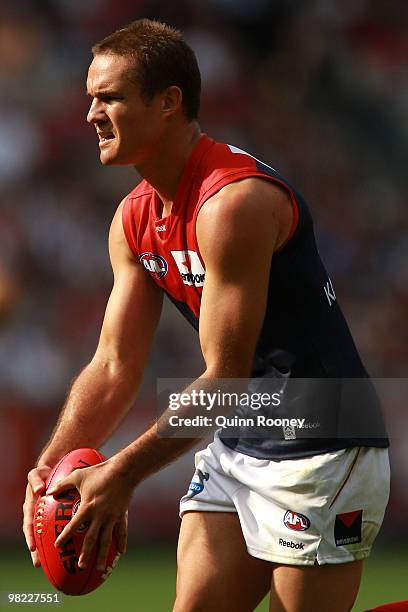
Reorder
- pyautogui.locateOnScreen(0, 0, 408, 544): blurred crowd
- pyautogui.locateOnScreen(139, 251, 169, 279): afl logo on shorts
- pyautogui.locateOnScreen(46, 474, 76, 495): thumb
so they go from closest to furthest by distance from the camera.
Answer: pyautogui.locateOnScreen(46, 474, 76, 495): thumb
pyautogui.locateOnScreen(139, 251, 169, 279): afl logo on shorts
pyautogui.locateOnScreen(0, 0, 408, 544): blurred crowd


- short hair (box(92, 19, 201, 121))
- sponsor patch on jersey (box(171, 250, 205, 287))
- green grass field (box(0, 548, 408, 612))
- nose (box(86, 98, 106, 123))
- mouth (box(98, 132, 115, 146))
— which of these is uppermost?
short hair (box(92, 19, 201, 121))

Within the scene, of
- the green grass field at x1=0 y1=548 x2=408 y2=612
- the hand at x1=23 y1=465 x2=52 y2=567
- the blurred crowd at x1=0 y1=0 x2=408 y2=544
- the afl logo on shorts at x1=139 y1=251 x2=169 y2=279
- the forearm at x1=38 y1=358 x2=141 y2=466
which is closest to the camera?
the hand at x1=23 y1=465 x2=52 y2=567

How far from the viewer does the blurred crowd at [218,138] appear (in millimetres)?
7777

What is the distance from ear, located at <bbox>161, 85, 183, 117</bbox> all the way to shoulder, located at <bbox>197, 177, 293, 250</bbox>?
0.40m

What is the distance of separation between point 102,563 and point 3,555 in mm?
3904

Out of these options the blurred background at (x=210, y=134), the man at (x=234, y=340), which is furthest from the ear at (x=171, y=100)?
the blurred background at (x=210, y=134)

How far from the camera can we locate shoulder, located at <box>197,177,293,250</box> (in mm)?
3016

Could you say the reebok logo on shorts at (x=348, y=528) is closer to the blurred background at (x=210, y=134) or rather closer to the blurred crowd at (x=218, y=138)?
the blurred background at (x=210, y=134)

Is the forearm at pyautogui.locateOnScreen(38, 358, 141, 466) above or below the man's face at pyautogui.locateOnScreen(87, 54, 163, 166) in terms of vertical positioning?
below

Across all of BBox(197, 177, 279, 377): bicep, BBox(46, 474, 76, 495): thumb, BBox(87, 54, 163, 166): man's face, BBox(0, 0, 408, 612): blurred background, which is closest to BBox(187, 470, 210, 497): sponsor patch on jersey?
BBox(46, 474, 76, 495): thumb

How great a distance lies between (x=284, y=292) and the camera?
3.25m

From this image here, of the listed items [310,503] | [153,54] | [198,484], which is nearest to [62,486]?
[198,484]

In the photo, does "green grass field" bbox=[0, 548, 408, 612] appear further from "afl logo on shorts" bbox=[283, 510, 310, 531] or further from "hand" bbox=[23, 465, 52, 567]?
"afl logo on shorts" bbox=[283, 510, 310, 531]

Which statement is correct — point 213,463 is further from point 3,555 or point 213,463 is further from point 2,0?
point 2,0
